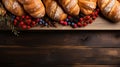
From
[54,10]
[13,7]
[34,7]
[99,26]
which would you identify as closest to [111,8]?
[99,26]

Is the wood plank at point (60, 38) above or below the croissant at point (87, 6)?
below

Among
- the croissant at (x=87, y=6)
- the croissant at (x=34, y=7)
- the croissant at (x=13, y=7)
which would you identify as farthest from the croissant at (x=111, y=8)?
the croissant at (x=13, y=7)

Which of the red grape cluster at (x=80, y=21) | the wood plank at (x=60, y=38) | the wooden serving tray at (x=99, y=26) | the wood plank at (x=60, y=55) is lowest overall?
the wood plank at (x=60, y=55)

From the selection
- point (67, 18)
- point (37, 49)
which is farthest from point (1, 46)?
point (67, 18)

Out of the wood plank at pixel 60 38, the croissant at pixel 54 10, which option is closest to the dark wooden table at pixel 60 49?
the wood plank at pixel 60 38

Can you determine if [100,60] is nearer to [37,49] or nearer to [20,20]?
[37,49]

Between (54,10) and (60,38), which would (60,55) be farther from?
(54,10)

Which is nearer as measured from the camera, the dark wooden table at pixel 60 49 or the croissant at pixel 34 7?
the croissant at pixel 34 7

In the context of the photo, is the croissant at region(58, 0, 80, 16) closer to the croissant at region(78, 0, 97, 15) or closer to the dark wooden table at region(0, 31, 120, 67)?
the croissant at region(78, 0, 97, 15)

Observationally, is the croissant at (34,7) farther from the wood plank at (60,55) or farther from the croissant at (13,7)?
the wood plank at (60,55)
